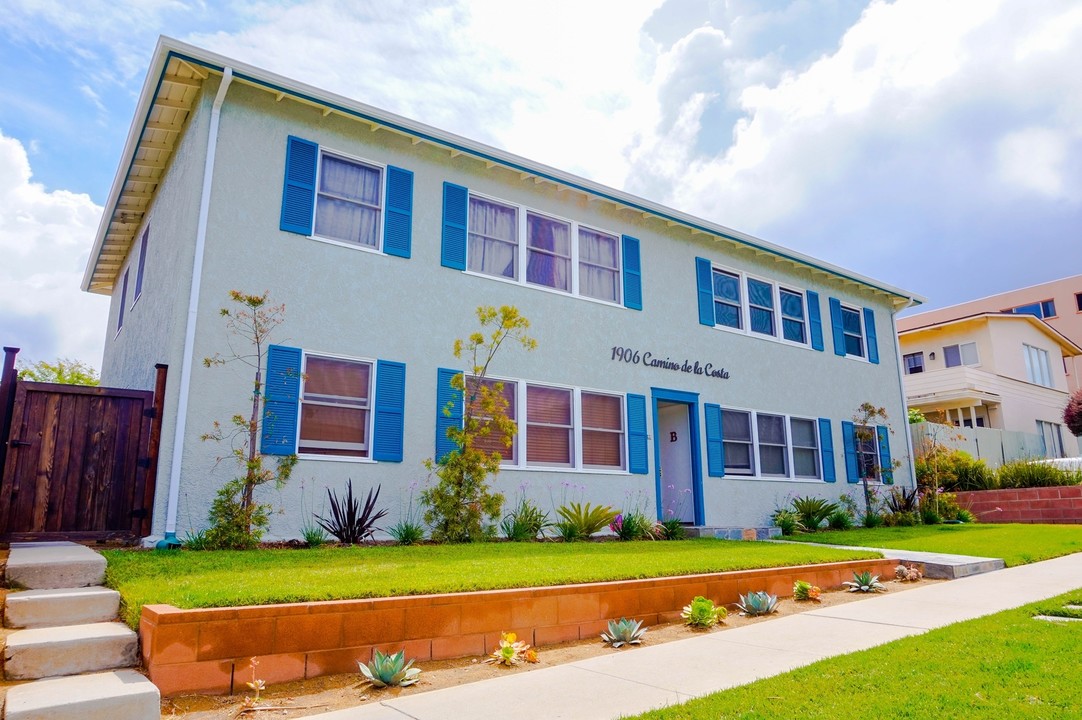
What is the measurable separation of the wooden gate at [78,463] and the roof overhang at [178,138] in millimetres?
3920

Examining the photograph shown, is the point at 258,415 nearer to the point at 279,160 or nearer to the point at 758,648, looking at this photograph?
the point at 279,160

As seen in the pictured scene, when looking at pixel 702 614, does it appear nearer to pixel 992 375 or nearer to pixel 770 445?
pixel 770 445

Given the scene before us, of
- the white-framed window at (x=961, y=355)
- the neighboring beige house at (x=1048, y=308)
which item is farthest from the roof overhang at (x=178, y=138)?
the neighboring beige house at (x=1048, y=308)

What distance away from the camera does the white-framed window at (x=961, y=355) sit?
29.8m

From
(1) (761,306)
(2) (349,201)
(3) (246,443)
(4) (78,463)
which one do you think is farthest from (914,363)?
(4) (78,463)

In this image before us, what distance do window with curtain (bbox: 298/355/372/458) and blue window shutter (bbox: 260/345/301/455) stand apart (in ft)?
0.62

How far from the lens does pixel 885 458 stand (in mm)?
18297

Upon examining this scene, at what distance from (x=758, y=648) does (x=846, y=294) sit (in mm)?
15029

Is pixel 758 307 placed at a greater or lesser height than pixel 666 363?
greater

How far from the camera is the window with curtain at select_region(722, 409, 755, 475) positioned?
14953 millimetres

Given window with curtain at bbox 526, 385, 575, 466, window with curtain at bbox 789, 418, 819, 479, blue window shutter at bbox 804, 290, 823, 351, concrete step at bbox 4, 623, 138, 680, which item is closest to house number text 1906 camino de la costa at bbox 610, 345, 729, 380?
window with curtain at bbox 526, 385, 575, 466

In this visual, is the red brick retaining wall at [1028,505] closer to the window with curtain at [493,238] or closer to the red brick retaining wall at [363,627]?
the window with curtain at [493,238]

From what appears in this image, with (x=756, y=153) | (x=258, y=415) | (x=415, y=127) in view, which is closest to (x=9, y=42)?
(x=415, y=127)

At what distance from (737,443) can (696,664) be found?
Answer: 10459 millimetres
